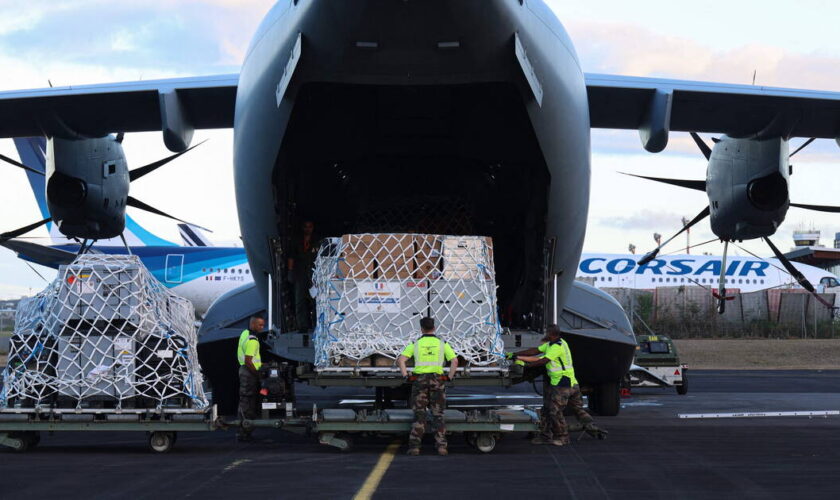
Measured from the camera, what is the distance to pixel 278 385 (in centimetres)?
1087

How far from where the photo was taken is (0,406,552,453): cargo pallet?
970cm

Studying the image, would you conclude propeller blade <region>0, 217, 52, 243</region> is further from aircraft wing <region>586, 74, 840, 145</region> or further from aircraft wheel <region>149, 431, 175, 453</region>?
aircraft wing <region>586, 74, 840, 145</region>

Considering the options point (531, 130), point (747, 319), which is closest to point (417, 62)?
point (531, 130)

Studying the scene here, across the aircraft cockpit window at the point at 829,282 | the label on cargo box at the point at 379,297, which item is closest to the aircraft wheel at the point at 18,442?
the label on cargo box at the point at 379,297

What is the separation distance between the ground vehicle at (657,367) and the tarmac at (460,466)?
6368mm

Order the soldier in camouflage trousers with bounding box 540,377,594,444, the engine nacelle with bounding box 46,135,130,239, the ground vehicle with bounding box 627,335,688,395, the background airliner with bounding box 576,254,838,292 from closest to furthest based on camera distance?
1. the soldier in camouflage trousers with bounding box 540,377,594,444
2. the engine nacelle with bounding box 46,135,130,239
3. the ground vehicle with bounding box 627,335,688,395
4. the background airliner with bounding box 576,254,838,292

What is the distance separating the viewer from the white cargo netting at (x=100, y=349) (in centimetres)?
998

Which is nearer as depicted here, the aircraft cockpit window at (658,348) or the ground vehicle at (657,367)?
the ground vehicle at (657,367)

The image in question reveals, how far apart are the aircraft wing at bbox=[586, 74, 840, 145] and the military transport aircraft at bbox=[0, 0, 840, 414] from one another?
0.02 m

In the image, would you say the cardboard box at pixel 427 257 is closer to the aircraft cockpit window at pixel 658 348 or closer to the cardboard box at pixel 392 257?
the cardboard box at pixel 392 257

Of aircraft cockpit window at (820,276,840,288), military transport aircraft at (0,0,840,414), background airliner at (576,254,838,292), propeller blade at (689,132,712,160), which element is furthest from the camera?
aircraft cockpit window at (820,276,840,288)

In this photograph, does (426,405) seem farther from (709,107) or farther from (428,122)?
(709,107)

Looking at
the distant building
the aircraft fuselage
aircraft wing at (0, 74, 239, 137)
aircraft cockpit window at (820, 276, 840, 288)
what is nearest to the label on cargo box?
the aircraft fuselage

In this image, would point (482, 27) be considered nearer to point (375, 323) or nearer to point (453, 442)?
point (375, 323)
